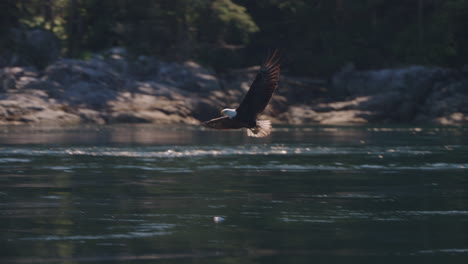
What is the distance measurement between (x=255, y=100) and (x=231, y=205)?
3138 millimetres

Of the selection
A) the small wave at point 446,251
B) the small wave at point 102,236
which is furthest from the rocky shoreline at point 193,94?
the small wave at point 446,251

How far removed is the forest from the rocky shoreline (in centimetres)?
187

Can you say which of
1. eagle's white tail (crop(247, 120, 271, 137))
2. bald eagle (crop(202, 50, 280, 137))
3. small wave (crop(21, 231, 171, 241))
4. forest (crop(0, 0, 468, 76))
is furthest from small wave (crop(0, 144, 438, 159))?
forest (crop(0, 0, 468, 76))

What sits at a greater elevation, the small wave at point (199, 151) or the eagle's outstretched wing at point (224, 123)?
the eagle's outstretched wing at point (224, 123)

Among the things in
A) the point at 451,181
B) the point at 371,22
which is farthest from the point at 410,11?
the point at 451,181

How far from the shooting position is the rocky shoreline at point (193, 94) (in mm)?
54406

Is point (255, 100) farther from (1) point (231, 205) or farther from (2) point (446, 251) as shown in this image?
(2) point (446, 251)

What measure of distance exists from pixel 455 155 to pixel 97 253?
19.1 metres

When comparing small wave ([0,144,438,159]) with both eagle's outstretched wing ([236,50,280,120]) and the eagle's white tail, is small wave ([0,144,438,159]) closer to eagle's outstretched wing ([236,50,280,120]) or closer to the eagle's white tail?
the eagle's white tail

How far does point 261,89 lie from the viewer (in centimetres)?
1825

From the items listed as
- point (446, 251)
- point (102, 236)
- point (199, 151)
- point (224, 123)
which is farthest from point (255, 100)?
point (199, 151)

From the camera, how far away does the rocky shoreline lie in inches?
2142

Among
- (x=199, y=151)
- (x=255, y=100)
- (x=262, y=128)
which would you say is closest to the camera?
(x=255, y=100)

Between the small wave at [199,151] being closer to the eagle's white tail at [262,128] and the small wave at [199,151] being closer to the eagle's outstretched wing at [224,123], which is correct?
the eagle's white tail at [262,128]
